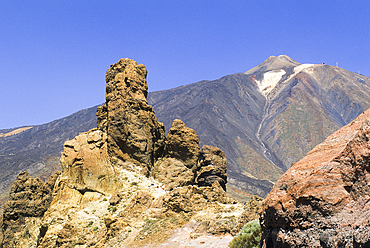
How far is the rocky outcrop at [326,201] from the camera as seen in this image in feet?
25.5

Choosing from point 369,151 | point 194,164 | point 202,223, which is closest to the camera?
point 369,151

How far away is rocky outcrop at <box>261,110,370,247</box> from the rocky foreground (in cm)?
731

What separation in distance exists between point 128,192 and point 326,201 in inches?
693

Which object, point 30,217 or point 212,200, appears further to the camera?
point 30,217

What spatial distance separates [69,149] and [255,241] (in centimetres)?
1501

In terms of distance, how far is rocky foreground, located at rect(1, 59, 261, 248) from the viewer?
18906 millimetres

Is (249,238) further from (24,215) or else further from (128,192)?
(24,215)

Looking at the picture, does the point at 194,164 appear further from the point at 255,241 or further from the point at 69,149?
the point at 255,241

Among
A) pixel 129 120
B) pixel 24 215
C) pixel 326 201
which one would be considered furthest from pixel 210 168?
pixel 326 201

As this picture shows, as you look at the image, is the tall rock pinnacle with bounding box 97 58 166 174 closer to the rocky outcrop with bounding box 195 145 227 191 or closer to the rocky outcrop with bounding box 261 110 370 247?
the rocky outcrop with bounding box 195 145 227 191

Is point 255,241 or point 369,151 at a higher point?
point 369,151

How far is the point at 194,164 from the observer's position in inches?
1196

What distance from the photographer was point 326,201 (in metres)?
8.26

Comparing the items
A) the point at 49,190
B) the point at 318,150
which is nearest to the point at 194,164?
the point at 49,190
